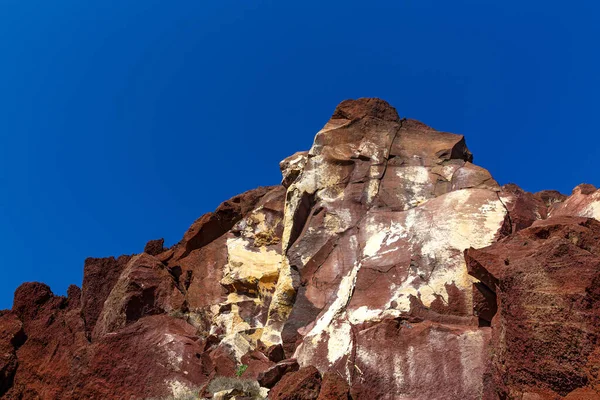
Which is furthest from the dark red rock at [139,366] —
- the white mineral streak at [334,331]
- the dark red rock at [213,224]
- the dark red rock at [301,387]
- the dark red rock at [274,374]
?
the dark red rock at [213,224]

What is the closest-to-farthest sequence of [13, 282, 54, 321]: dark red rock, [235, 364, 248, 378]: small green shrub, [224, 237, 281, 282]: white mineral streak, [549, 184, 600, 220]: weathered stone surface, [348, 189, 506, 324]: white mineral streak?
[348, 189, 506, 324]: white mineral streak → [549, 184, 600, 220]: weathered stone surface → [235, 364, 248, 378]: small green shrub → [224, 237, 281, 282]: white mineral streak → [13, 282, 54, 321]: dark red rock

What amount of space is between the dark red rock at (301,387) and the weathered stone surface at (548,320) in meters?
2.93

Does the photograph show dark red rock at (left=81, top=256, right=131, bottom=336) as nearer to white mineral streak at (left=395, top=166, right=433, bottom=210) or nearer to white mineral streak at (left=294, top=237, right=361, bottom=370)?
white mineral streak at (left=294, top=237, right=361, bottom=370)

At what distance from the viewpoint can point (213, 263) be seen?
1875 centimetres

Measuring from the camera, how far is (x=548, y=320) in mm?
8195

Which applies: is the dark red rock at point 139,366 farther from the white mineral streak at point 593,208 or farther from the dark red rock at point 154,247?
the white mineral streak at point 593,208

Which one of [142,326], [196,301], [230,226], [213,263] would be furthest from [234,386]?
[230,226]

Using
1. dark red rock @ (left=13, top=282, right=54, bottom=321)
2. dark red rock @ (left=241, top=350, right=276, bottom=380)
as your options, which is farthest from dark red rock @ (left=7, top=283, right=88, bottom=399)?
dark red rock @ (left=241, top=350, right=276, bottom=380)

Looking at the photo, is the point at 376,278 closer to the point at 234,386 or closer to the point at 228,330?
the point at 234,386

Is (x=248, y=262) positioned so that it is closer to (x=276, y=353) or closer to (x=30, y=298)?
(x=276, y=353)

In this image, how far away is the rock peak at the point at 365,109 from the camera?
17.6 metres

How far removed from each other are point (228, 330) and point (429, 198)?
21.1 feet

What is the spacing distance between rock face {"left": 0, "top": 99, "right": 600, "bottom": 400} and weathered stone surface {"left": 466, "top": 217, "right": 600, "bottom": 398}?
21mm

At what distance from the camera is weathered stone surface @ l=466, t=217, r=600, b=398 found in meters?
7.77
